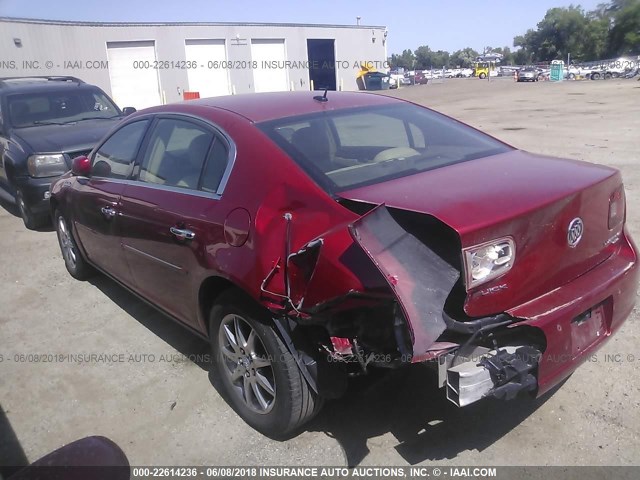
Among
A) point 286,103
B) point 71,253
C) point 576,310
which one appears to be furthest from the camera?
point 71,253

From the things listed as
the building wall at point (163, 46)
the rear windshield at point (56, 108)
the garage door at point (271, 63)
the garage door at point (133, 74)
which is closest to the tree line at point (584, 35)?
the building wall at point (163, 46)

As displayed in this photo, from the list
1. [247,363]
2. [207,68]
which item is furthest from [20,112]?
[207,68]

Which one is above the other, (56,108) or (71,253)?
(56,108)

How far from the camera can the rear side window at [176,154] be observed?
11.1ft

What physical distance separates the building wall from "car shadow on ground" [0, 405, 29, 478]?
29.2m

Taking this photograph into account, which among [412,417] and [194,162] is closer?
[412,417]

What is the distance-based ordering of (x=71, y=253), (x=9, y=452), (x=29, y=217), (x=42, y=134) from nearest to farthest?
1. (x=9, y=452)
2. (x=71, y=253)
3. (x=29, y=217)
4. (x=42, y=134)

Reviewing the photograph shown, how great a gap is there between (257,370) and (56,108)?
22.6 feet

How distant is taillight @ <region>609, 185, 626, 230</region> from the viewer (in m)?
2.92

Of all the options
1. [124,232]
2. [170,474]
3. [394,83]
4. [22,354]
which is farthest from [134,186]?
[394,83]

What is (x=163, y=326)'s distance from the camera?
442 cm

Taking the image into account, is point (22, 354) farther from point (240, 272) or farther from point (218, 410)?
point (240, 272)

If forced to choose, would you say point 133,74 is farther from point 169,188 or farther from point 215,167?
point 215,167

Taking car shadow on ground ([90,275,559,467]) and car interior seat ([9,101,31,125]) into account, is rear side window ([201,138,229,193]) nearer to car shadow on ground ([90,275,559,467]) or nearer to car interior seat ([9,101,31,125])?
car shadow on ground ([90,275,559,467])
